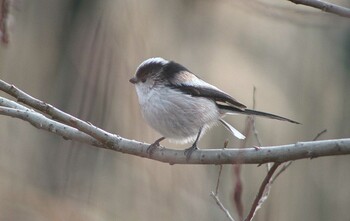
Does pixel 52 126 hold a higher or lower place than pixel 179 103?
lower

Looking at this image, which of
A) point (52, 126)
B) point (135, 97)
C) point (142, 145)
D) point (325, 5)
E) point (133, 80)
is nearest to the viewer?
point (325, 5)

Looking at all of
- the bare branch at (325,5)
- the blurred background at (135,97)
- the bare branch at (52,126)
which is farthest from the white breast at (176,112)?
the bare branch at (325,5)

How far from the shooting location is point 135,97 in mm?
3973

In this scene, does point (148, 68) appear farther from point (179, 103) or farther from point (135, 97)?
point (179, 103)

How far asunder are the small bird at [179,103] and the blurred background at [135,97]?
4.5 inches

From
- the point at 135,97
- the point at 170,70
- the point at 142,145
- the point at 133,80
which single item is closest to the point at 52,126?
the point at 142,145

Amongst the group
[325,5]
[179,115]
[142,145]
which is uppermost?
[325,5]

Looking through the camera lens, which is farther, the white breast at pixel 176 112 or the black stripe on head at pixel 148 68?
the black stripe on head at pixel 148 68

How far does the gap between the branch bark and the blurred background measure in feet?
0.29

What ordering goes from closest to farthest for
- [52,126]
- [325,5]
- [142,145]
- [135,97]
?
[325,5], [52,126], [142,145], [135,97]

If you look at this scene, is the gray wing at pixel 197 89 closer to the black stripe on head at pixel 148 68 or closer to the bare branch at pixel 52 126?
the black stripe on head at pixel 148 68

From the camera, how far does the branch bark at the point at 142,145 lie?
2598 mm

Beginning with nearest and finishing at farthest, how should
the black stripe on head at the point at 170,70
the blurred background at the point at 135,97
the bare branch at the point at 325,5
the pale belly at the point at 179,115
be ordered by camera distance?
the bare branch at the point at 325,5
the blurred background at the point at 135,97
the pale belly at the point at 179,115
the black stripe on head at the point at 170,70

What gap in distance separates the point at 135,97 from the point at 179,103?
0.96 feet
